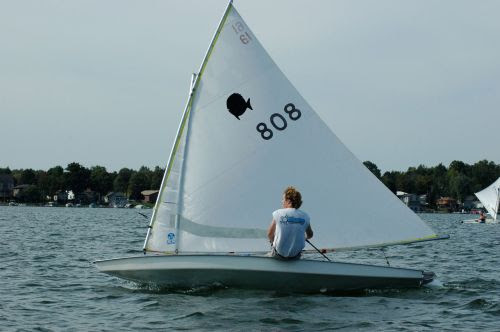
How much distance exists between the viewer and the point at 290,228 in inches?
540

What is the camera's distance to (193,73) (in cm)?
1477

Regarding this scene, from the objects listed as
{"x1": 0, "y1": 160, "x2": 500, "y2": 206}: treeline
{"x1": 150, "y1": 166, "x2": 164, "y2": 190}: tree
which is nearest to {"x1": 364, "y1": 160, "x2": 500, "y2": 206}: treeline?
{"x1": 0, "y1": 160, "x2": 500, "y2": 206}: treeline

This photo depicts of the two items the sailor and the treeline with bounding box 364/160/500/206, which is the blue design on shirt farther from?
the treeline with bounding box 364/160/500/206

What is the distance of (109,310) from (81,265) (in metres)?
8.54

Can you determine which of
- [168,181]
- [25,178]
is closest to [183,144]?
[168,181]

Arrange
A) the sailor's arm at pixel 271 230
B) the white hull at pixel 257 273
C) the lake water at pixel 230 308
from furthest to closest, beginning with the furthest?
1. the white hull at pixel 257 273
2. the sailor's arm at pixel 271 230
3. the lake water at pixel 230 308

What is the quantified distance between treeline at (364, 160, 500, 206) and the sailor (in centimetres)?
15598

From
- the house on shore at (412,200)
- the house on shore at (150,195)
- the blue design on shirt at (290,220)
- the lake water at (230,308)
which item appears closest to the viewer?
the lake water at (230,308)

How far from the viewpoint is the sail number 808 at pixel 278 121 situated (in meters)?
15.0

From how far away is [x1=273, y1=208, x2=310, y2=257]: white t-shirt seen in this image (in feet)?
45.0

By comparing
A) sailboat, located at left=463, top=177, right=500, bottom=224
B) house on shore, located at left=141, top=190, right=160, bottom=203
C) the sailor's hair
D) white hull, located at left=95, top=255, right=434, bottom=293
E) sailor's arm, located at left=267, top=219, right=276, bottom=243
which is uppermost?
house on shore, located at left=141, top=190, right=160, bottom=203

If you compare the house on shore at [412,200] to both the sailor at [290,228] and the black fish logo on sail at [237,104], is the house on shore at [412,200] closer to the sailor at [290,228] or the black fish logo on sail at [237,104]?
A: the black fish logo on sail at [237,104]

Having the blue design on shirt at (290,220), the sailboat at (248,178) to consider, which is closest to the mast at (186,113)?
the sailboat at (248,178)

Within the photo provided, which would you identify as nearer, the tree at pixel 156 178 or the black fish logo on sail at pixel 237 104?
the black fish logo on sail at pixel 237 104
